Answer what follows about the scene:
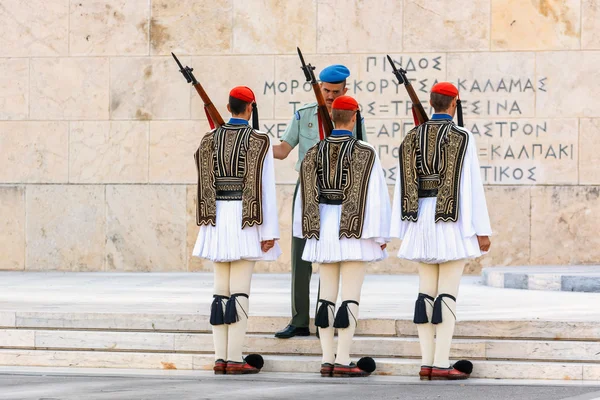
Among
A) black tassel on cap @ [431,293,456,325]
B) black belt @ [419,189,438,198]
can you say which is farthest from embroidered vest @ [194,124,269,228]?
black tassel on cap @ [431,293,456,325]

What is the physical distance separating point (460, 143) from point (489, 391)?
1614mm

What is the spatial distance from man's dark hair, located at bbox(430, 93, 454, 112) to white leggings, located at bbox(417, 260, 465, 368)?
103 cm

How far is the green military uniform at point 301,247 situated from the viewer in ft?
29.0

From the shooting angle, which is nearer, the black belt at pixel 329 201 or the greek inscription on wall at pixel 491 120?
the black belt at pixel 329 201

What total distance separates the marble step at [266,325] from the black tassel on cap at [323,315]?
2.53 feet

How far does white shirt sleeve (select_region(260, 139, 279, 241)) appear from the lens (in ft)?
27.5

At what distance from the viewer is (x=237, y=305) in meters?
8.34

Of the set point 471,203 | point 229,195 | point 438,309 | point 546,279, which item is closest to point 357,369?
point 438,309

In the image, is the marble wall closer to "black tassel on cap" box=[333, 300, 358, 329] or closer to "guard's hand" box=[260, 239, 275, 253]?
"guard's hand" box=[260, 239, 275, 253]

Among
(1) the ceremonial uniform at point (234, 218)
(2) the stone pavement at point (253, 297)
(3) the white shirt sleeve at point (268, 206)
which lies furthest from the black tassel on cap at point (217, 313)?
(2) the stone pavement at point (253, 297)

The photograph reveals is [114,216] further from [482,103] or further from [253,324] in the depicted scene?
[253,324]

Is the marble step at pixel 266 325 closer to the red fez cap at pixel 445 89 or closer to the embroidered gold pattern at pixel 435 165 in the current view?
the embroidered gold pattern at pixel 435 165

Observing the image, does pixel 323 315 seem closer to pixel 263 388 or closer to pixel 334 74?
pixel 263 388

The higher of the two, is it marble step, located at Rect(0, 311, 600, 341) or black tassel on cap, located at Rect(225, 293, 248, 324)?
black tassel on cap, located at Rect(225, 293, 248, 324)
